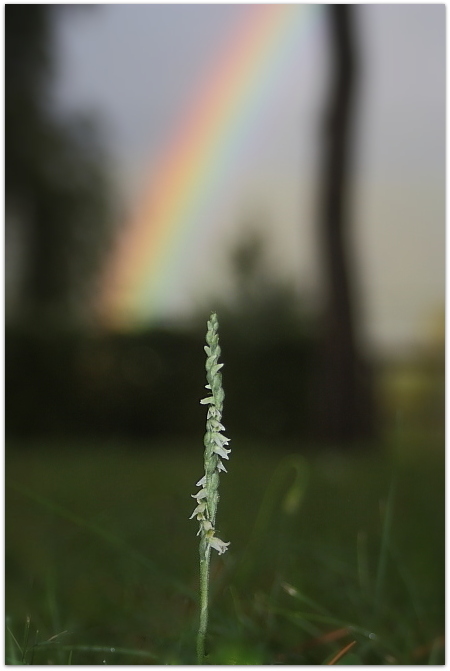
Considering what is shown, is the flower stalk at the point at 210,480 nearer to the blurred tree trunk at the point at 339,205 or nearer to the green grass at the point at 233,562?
the green grass at the point at 233,562

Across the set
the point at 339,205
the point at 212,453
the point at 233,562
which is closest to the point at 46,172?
the point at 339,205

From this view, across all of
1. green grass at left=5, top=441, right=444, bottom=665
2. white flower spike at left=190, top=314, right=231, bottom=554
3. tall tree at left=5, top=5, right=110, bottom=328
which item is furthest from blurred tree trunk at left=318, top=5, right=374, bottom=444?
white flower spike at left=190, top=314, right=231, bottom=554

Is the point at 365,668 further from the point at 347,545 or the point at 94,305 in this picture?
the point at 94,305

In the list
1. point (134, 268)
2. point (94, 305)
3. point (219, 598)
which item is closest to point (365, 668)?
point (219, 598)

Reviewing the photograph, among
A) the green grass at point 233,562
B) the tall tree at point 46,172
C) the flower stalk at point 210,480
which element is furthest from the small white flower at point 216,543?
the tall tree at point 46,172

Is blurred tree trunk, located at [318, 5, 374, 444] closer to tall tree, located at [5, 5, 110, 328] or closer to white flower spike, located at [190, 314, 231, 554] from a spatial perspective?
tall tree, located at [5, 5, 110, 328]
